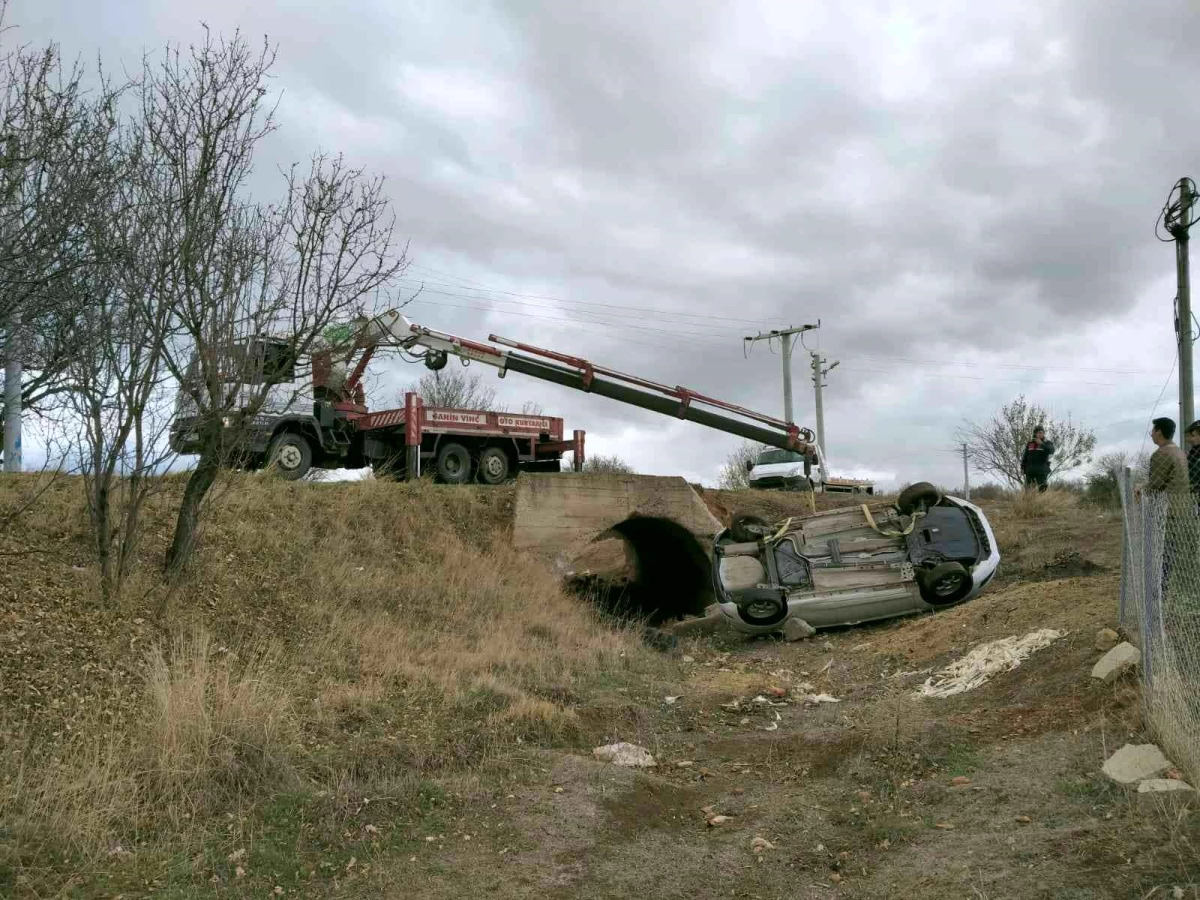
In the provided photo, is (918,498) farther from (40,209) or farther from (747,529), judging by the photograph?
(40,209)

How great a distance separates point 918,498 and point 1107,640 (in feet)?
20.9

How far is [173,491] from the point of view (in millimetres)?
11047

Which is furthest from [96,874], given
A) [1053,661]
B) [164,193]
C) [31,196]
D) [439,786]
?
[1053,661]

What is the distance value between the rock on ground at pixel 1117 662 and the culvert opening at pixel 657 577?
11129 millimetres

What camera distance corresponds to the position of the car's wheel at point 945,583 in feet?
42.0

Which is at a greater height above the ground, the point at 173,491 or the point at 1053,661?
the point at 173,491

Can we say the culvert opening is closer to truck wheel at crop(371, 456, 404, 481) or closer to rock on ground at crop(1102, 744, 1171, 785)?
truck wheel at crop(371, 456, 404, 481)

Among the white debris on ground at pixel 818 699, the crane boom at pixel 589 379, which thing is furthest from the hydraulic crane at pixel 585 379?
the white debris on ground at pixel 818 699

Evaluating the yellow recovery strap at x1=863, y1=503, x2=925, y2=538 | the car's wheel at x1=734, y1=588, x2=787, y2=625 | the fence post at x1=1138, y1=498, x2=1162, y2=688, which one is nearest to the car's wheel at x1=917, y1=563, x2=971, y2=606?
the yellow recovery strap at x1=863, y1=503, x2=925, y2=538

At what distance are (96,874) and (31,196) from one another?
3927 mm

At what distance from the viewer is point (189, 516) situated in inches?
366

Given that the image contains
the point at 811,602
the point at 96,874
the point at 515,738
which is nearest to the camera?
the point at 96,874

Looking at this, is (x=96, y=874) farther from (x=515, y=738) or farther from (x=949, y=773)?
(x=949, y=773)

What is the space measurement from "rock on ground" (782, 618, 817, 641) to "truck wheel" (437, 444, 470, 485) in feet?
22.5
